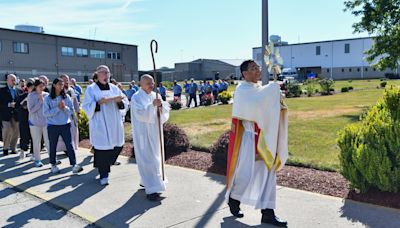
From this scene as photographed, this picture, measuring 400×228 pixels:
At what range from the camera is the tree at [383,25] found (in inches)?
669

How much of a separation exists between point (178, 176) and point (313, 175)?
2.31 m

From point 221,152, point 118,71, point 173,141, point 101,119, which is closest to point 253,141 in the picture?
point 221,152

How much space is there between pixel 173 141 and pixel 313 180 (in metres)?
3.61

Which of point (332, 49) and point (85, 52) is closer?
point (85, 52)

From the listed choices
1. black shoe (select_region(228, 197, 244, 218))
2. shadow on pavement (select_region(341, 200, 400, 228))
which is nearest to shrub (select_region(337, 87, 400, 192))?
shadow on pavement (select_region(341, 200, 400, 228))

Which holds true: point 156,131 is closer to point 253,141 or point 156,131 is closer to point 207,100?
point 253,141

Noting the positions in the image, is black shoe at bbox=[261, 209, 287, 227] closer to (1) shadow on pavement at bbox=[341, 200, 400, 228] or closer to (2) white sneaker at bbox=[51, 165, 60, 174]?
(1) shadow on pavement at bbox=[341, 200, 400, 228]

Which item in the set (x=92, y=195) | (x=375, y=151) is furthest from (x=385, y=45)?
(x=92, y=195)

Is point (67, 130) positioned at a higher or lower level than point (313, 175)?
higher

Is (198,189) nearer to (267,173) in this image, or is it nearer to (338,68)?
(267,173)

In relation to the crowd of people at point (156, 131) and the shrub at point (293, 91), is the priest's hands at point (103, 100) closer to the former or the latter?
the crowd of people at point (156, 131)

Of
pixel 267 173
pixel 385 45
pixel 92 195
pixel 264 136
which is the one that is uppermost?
pixel 385 45

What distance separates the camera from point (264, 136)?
16.0ft

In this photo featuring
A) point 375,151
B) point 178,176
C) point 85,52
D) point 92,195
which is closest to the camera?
point 375,151
